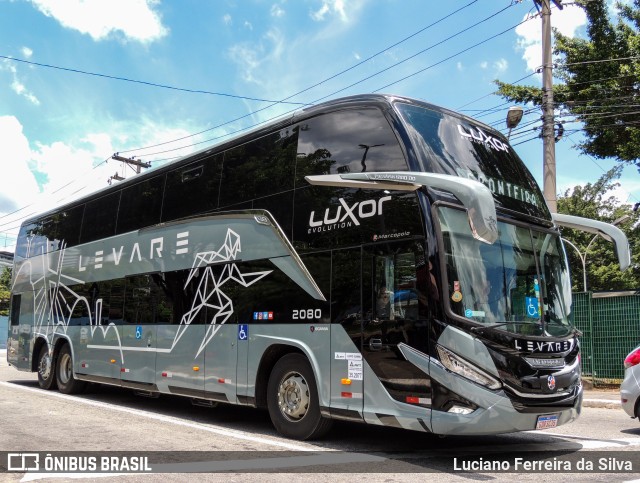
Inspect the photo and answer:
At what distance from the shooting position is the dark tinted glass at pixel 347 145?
7172 millimetres

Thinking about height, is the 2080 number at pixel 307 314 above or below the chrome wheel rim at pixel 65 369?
above

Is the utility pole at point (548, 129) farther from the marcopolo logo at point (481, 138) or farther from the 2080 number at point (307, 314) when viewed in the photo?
the 2080 number at point (307, 314)

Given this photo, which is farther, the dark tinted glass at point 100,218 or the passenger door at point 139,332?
the dark tinted glass at point 100,218

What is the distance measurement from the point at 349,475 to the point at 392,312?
72.6 inches

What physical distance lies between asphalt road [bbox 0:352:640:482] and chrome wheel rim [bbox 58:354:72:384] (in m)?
2.61

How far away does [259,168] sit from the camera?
356 inches

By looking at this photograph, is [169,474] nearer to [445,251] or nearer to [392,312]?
[392,312]

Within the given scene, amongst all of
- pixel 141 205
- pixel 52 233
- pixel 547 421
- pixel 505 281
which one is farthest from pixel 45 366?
pixel 547 421

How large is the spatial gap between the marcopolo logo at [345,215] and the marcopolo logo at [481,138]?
1599mm

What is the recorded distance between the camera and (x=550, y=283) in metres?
7.25

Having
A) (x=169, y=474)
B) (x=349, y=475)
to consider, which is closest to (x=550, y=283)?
(x=349, y=475)

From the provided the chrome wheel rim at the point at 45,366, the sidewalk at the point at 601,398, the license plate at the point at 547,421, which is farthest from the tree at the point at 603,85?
the chrome wheel rim at the point at 45,366

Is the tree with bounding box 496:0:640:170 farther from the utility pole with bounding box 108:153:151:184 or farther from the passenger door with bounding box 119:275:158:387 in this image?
the utility pole with bounding box 108:153:151:184

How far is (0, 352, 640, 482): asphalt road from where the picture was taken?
19.3ft
